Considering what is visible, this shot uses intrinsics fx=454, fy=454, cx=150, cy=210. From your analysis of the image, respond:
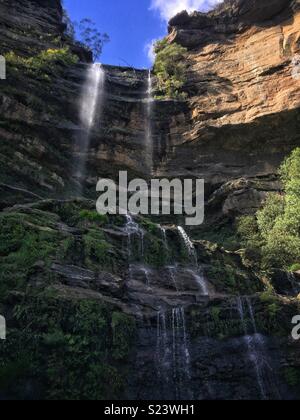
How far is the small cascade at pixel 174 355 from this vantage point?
10.5 metres

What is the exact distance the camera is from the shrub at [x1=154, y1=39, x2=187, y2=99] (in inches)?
1190

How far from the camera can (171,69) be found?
31969mm

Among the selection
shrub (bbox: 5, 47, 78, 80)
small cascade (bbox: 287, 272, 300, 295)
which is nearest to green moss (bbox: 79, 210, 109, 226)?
small cascade (bbox: 287, 272, 300, 295)

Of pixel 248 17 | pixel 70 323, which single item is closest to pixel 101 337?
pixel 70 323

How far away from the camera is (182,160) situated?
88.5ft

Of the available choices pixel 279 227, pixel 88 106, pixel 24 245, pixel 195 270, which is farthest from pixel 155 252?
pixel 88 106

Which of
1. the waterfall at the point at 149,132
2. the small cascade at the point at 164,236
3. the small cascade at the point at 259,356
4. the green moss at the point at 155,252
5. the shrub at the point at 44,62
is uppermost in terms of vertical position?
the shrub at the point at 44,62

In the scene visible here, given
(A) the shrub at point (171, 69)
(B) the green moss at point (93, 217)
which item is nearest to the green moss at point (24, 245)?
(B) the green moss at point (93, 217)

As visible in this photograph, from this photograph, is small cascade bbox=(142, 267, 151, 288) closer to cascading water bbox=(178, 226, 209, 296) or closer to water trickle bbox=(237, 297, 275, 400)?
cascading water bbox=(178, 226, 209, 296)

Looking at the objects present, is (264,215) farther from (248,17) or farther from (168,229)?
(248,17)

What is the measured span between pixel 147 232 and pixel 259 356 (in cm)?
687

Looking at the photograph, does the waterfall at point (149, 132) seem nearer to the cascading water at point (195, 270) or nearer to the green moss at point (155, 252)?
the cascading water at point (195, 270)

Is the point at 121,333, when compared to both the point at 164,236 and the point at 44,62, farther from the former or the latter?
the point at 44,62

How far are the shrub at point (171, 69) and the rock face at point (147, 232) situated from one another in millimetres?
837
